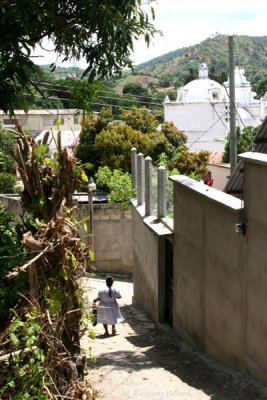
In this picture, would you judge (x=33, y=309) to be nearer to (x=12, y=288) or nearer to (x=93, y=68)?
(x=12, y=288)

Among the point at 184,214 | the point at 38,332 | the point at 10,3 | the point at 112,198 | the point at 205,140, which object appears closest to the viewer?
the point at 38,332

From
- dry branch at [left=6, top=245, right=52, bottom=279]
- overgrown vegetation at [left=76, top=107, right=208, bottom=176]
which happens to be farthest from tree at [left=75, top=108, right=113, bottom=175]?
dry branch at [left=6, top=245, right=52, bottom=279]

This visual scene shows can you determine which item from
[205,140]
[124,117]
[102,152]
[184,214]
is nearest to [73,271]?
[184,214]

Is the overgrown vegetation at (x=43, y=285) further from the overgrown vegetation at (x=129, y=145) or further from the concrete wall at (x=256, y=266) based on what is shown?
the overgrown vegetation at (x=129, y=145)

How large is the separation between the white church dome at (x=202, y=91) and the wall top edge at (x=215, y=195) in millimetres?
51749

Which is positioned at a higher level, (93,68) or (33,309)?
(93,68)

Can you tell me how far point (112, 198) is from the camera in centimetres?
2034

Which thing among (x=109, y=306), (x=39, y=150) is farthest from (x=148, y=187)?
(x=39, y=150)

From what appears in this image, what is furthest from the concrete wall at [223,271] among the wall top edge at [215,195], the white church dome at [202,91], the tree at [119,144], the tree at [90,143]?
the white church dome at [202,91]

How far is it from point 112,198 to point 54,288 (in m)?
14.6

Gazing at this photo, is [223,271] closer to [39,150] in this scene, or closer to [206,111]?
[39,150]

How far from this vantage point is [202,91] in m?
64.6

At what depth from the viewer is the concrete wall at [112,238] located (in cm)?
2094

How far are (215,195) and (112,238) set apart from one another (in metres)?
12.7
